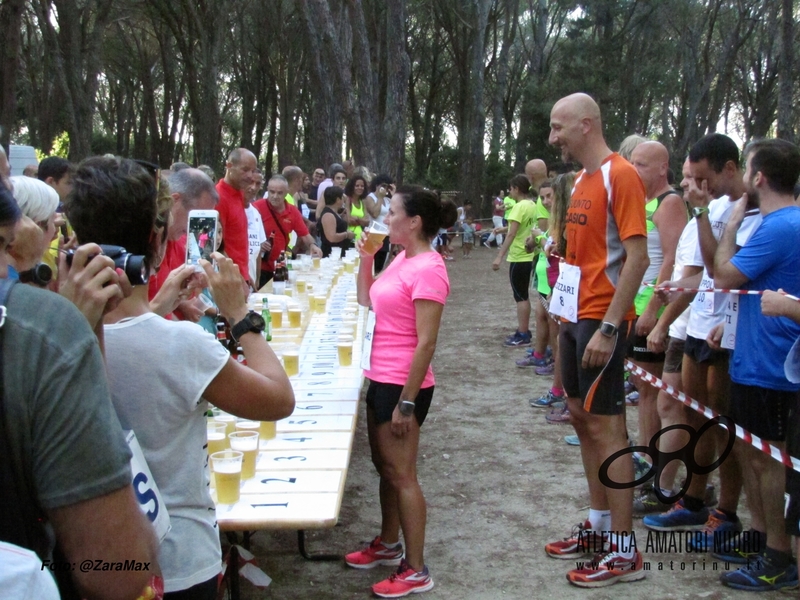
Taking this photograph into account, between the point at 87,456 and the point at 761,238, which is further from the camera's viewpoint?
the point at 761,238

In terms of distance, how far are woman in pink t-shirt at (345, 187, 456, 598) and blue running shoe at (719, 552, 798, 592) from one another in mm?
1438

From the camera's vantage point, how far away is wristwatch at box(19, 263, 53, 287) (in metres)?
1.58

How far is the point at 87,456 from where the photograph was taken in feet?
3.76

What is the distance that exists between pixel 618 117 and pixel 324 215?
25.4m

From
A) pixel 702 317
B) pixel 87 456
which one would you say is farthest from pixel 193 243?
pixel 702 317

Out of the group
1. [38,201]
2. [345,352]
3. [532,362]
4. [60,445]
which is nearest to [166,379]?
[60,445]

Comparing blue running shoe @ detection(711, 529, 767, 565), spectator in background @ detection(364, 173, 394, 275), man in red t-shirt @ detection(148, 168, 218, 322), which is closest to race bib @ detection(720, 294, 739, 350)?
blue running shoe @ detection(711, 529, 767, 565)

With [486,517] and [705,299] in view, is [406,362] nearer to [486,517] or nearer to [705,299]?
[486,517]

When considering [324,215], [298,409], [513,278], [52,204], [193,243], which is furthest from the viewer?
[324,215]

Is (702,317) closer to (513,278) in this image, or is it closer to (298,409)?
(298,409)

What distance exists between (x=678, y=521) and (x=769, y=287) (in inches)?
58.3

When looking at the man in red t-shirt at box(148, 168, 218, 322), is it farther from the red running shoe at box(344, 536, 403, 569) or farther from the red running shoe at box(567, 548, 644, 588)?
the red running shoe at box(567, 548, 644, 588)

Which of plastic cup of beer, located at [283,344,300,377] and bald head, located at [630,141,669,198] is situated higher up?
bald head, located at [630,141,669,198]

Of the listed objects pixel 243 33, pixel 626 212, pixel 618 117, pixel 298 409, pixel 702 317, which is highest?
pixel 243 33
